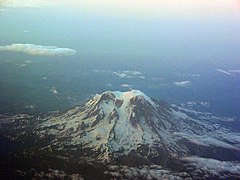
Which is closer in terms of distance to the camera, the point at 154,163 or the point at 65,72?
the point at 154,163

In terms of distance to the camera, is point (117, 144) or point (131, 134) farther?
point (131, 134)

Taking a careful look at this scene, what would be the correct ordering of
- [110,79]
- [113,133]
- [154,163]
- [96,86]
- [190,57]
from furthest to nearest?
1. [190,57]
2. [110,79]
3. [96,86]
4. [113,133]
5. [154,163]

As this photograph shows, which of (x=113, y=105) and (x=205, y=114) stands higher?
(x=113, y=105)

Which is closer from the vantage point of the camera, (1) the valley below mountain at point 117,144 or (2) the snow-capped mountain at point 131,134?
(1) the valley below mountain at point 117,144

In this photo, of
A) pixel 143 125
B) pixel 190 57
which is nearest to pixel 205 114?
pixel 143 125

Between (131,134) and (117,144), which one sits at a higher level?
(131,134)

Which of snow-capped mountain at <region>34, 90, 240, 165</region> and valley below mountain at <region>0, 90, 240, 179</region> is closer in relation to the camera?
valley below mountain at <region>0, 90, 240, 179</region>

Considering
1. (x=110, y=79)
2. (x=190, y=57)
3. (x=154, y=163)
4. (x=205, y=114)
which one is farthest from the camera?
(x=190, y=57)

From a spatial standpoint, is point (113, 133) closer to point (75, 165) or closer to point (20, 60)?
point (75, 165)
